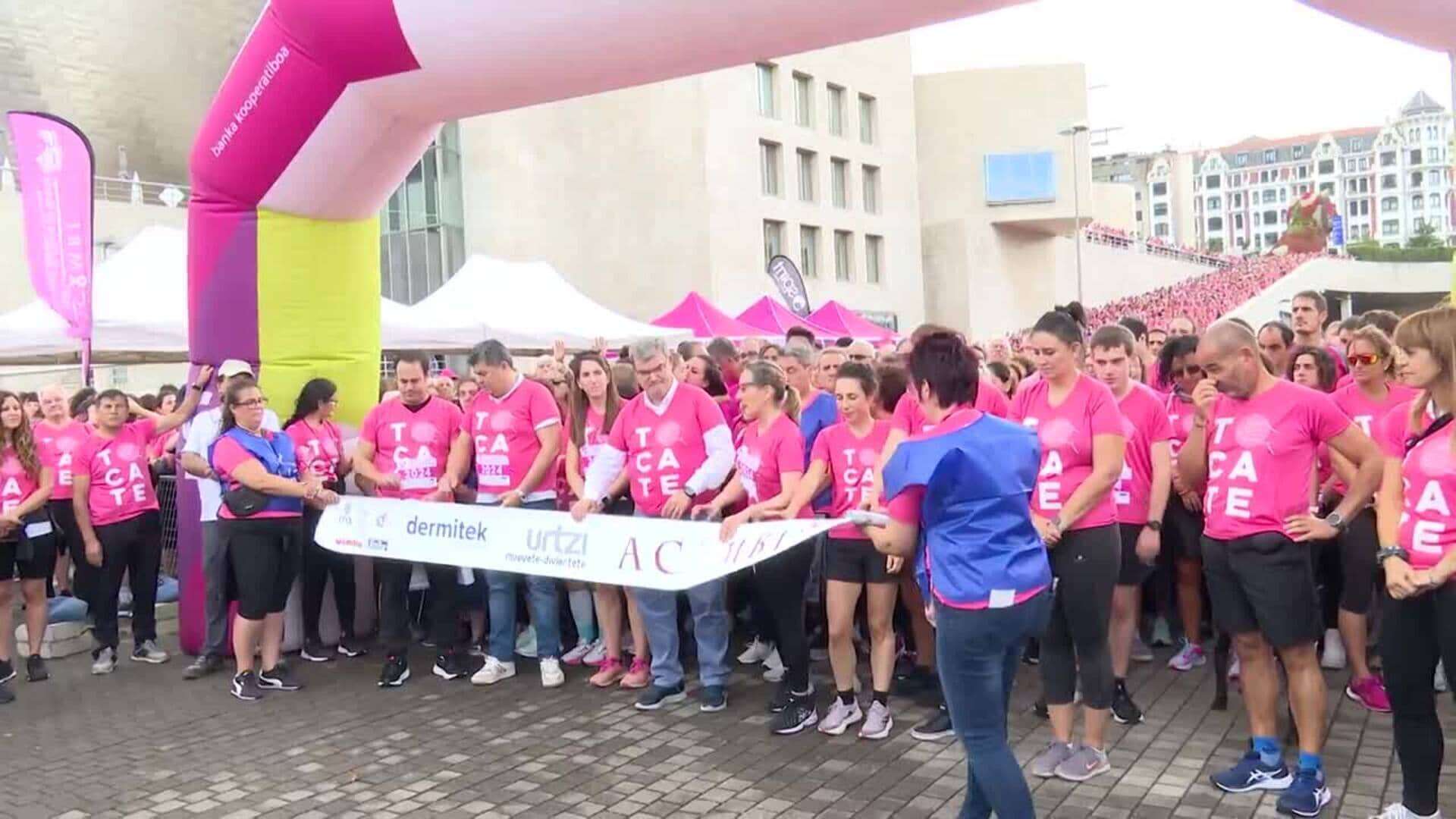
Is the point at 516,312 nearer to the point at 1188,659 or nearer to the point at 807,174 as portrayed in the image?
the point at 1188,659

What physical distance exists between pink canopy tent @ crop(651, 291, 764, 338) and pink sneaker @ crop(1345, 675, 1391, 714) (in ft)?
40.2

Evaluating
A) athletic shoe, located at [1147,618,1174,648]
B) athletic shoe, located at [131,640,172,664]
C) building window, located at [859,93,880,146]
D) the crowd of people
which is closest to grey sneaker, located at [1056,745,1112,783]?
the crowd of people

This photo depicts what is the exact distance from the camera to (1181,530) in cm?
622

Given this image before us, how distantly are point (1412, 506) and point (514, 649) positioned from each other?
512 cm

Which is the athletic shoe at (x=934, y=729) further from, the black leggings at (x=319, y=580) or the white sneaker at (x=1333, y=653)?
the black leggings at (x=319, y=580)

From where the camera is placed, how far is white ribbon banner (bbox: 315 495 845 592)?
5.02m

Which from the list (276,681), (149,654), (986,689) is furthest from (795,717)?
(149,654)

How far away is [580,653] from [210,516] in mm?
2486

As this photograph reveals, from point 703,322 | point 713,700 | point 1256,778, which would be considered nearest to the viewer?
point 1256,778

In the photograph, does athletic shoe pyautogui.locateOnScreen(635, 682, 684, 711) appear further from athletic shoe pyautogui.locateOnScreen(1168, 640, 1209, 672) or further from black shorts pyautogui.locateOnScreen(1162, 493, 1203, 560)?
black shorts pyautogui.locateOnScreen(1162, 493, 1203, 560)

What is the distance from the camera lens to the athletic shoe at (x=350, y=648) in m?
7.43

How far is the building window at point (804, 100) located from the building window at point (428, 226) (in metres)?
11.1

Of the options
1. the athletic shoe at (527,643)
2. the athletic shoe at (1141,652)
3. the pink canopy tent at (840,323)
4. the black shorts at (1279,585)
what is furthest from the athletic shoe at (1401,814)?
the pink canopy tent at (840,323)

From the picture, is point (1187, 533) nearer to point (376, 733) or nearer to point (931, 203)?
point (376, 733)
